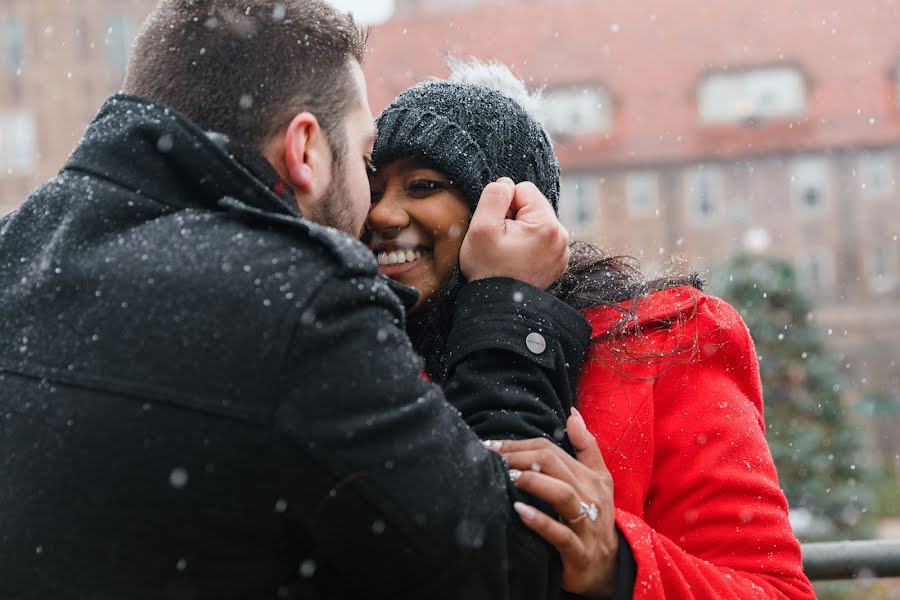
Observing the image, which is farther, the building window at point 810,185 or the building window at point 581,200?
the building window at point 581,200

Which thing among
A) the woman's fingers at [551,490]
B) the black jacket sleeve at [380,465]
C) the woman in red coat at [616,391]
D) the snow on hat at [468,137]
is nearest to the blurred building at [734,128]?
the snow on hat at [468,137]

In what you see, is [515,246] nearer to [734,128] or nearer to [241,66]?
[241,66]

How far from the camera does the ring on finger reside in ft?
6.40

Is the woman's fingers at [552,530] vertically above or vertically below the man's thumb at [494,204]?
below

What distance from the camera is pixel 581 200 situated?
113 feet

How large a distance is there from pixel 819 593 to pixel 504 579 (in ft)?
35.8

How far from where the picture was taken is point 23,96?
33688 millimetres

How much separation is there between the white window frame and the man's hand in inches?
1275

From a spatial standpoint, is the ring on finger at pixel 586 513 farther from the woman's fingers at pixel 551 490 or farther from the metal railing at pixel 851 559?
the metal railing at pixel 851 559

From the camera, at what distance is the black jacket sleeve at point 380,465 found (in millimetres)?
1649

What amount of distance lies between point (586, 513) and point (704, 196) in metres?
32.6

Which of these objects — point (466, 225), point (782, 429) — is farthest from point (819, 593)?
point (466, 225)

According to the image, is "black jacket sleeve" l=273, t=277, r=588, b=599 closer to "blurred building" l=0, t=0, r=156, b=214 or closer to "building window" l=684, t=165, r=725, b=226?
"building window" l=684, t=165, r=725, b=226

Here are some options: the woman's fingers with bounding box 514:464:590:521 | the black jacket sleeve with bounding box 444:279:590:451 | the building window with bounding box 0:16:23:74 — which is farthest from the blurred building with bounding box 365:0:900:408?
the woman's fingers with bounding box 514:464:590:521
